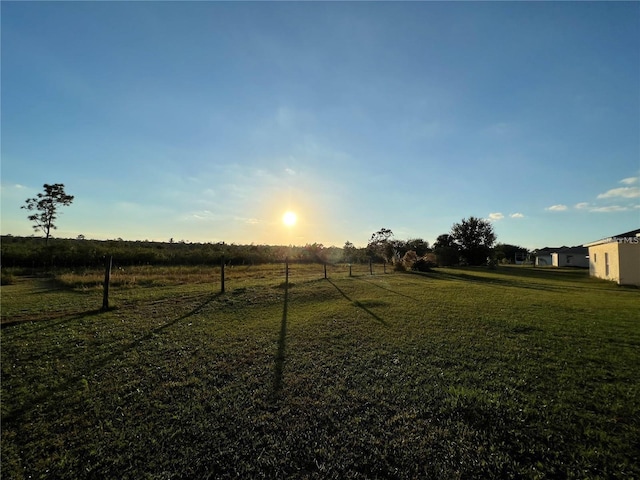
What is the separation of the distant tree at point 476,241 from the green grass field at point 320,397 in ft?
130

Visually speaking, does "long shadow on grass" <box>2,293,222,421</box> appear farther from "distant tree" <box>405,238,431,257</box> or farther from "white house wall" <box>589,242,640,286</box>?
"distant tree" <box>405,238,431,257</box>

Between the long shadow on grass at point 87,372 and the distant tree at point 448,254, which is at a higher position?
the distant tree at point 448,254

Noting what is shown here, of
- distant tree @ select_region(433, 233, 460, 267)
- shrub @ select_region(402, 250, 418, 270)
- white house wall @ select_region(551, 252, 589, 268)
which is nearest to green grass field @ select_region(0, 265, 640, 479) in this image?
shrub @ select_region(402, 250, 418, 270)

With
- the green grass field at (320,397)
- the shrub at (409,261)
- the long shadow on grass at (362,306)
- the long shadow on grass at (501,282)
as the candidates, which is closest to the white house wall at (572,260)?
the long shadow on grass at (501,282)

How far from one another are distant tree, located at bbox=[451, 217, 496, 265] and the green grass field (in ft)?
130

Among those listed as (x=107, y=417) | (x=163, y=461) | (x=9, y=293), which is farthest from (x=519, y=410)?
(x=9, y=293)

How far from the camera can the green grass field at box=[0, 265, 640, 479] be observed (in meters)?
3.14

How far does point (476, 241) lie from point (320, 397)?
47.7 meters

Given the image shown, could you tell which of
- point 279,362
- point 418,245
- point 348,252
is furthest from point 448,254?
point 279,362

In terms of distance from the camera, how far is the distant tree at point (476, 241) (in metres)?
44.8

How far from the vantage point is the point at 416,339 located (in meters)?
6.90

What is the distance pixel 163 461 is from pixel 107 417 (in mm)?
1430

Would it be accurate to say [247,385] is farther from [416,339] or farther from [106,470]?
[416,339]

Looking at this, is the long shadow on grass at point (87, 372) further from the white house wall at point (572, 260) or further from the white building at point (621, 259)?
the white house wall at point (572, 260)
